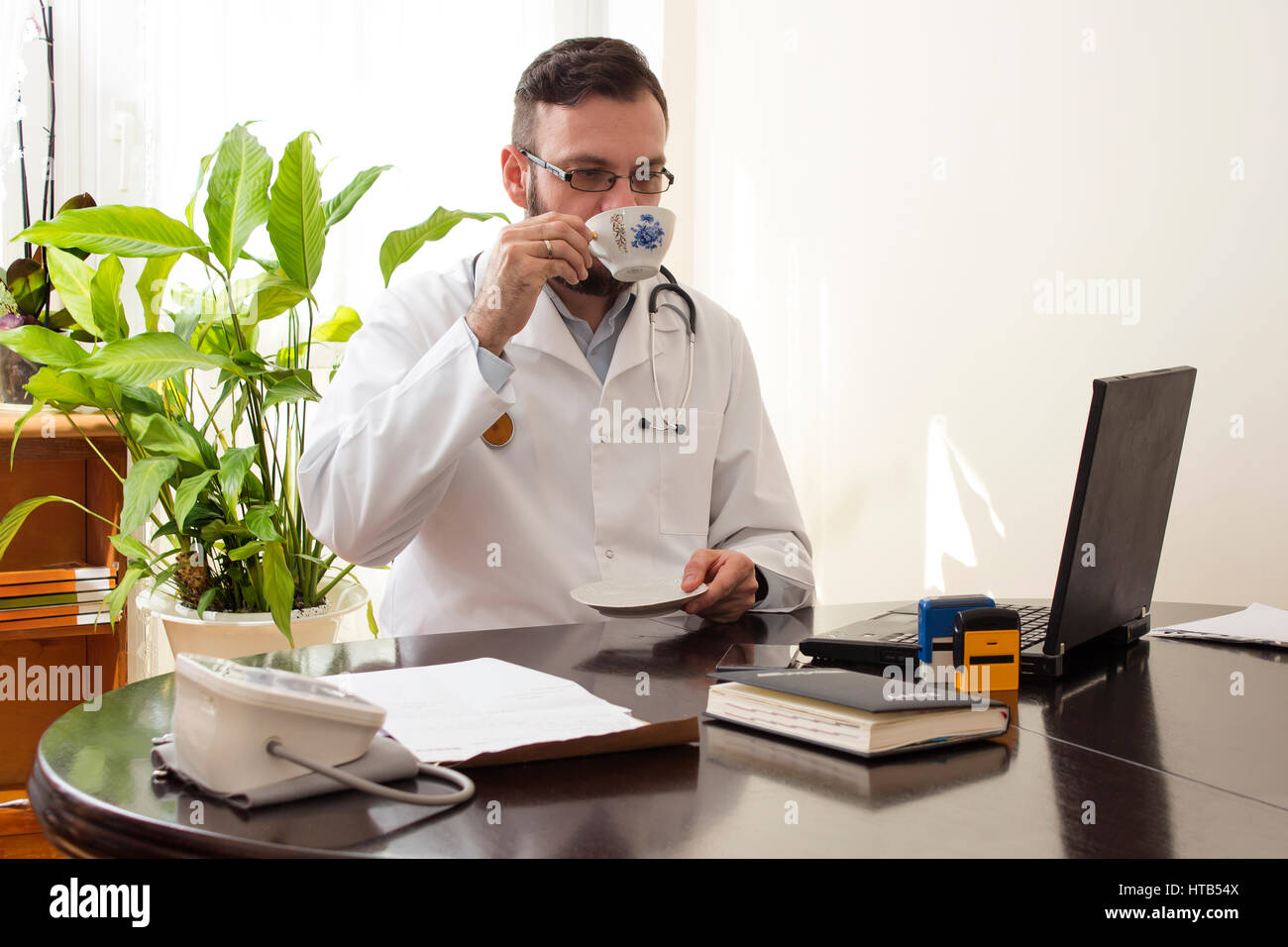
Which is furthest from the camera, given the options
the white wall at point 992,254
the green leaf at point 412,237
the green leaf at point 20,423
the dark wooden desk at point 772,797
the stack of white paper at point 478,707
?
the green leaf at point 412,237

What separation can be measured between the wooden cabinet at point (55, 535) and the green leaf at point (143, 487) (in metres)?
0.28

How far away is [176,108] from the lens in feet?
10.2

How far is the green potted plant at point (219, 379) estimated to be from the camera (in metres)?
2.27

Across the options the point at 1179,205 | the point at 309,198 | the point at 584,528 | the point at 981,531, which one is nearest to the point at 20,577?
the point at 309,198

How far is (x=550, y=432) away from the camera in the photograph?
1852 millimetres

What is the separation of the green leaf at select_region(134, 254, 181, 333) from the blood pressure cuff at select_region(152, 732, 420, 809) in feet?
6.32

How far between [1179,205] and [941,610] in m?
1.37

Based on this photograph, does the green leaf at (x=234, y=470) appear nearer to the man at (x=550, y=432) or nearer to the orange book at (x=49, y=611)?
the orange book at (x=49, y=611)

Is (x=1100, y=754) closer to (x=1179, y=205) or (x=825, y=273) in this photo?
(x=1179, y=205)

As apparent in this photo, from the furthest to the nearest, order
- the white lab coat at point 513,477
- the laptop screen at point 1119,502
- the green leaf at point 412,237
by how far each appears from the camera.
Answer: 1. the green leaf at point 412,237
2. the white lab coat at point 513,477
3. the laptop screen at point 1119,502

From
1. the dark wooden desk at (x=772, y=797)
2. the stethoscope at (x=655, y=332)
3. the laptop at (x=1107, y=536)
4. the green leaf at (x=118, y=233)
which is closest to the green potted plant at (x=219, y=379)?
the green leaf at (x=118, y=233)

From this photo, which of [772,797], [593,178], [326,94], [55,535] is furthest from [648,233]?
[326,94]

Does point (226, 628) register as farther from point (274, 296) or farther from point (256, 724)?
point (256, 724)

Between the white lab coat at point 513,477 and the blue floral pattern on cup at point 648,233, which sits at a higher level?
the blue floral pattern on cup at point 648,233
